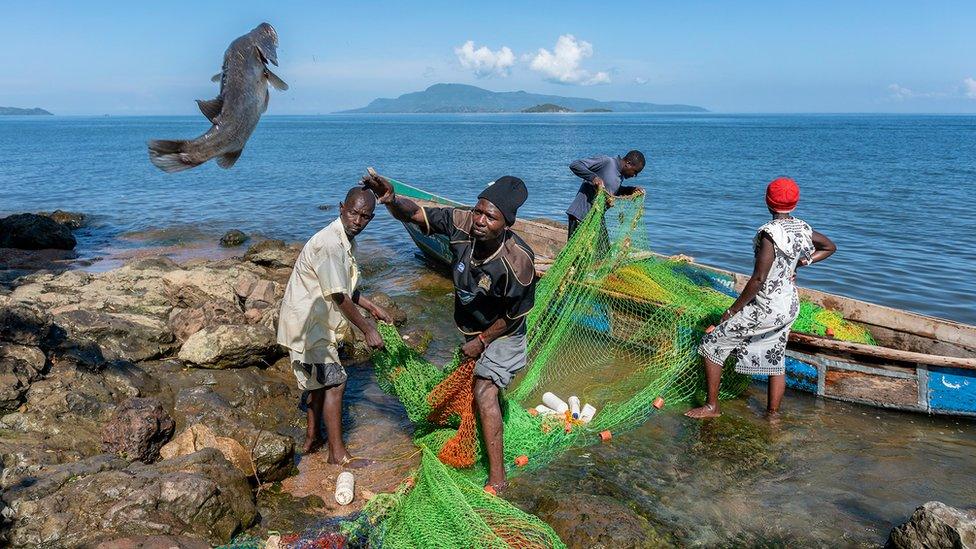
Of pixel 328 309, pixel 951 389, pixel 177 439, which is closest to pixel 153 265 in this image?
pixel 177 439

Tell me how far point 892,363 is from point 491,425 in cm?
442

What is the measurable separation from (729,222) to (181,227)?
1678 cm

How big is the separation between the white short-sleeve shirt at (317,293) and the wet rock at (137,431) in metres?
1.25

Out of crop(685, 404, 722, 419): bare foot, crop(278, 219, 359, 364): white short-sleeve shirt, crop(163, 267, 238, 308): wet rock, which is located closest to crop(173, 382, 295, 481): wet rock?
crop(278, 219, 359, 364): white short-sleeve shirt

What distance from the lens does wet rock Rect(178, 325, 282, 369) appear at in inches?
243

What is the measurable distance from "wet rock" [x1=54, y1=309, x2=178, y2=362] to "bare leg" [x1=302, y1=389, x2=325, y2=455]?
217cm

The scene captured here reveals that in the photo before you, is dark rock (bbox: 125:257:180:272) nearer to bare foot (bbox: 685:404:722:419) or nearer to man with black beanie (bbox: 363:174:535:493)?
man with black beanie (bbox: 363:174:535:493)

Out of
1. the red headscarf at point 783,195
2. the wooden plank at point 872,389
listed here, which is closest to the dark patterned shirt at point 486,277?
the red headscarf at point 783,195

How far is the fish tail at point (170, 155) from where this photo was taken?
10.6 feet

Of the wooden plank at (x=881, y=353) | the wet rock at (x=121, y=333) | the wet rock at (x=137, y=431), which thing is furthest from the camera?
the wet rock at (x=121, y=333)

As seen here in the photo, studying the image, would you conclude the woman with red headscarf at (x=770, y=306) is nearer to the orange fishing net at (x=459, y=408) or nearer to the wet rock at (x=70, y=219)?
the orange fishing net at (x=459, y=408)

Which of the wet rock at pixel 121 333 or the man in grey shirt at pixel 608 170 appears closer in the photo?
the wet rock at pixel 121 333

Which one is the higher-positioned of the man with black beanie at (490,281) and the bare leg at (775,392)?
the man with black beanie at (490,281)

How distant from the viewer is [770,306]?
5.57 m
